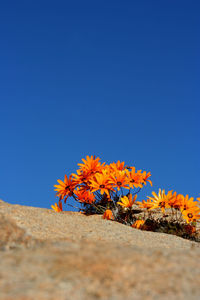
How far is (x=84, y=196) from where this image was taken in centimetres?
612

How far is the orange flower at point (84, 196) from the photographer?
6102 mm

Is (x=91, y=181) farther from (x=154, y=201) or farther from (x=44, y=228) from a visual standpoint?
(x=44, y=228)

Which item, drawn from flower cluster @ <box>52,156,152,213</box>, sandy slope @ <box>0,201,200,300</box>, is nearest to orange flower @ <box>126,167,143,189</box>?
flower cluster @ <box>52,156,152,213</box>

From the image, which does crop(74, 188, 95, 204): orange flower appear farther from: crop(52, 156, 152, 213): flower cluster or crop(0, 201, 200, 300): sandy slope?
crop(0, 201, 200, 300): sandy slope

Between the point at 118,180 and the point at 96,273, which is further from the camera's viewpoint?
the point at 118,180

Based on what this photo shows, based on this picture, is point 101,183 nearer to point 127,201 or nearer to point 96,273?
point 127,201

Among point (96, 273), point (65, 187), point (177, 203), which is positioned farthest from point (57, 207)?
point (96, 273)

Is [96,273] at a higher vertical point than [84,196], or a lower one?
lower

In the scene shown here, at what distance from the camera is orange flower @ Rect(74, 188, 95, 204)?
6102 millimetres

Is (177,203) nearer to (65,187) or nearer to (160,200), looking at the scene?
(160,200)

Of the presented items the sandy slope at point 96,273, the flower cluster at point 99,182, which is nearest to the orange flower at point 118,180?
the flower cluster at point 99,182

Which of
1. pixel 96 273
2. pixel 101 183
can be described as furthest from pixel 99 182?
pixel 96 273

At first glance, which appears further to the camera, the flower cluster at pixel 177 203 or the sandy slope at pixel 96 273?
the flower cluster at pixel 177 203

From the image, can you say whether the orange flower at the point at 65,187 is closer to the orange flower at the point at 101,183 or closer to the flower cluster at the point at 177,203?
the orange flower at the point at 101,183
